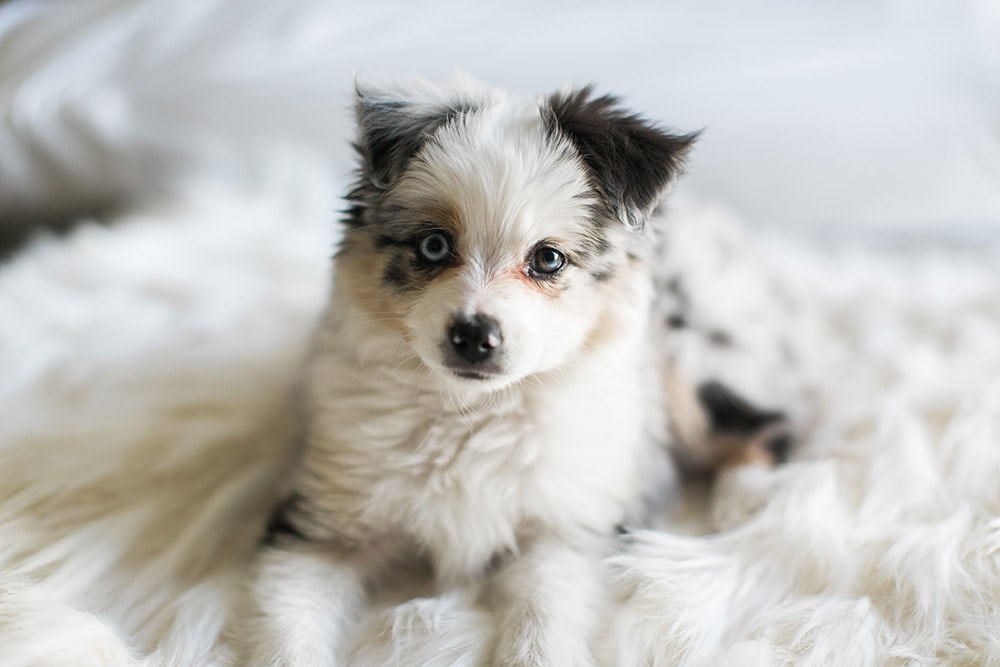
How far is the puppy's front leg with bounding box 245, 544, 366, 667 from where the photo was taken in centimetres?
154

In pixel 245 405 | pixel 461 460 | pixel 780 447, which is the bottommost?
pixel 245 405

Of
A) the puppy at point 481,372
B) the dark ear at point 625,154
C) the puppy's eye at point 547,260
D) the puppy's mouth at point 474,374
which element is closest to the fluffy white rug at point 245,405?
the puppy at point 481,372

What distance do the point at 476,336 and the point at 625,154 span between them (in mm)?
491

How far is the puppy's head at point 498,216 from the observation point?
1556 mm

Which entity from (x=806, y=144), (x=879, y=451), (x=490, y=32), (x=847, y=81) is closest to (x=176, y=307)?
(x=490, y=32)

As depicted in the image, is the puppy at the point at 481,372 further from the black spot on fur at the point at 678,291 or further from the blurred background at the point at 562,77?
the blurred background at the point at 562,77

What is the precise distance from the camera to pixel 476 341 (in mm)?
1498

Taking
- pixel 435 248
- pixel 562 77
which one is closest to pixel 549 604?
pixel 435 248

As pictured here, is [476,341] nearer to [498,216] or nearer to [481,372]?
[481,372]

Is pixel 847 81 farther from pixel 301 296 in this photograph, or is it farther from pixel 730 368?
pixel 301 296

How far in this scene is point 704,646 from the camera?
1557 millimetres

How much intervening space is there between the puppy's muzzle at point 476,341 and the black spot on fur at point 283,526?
624 mm

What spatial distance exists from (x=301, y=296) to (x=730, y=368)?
1433 millimetres

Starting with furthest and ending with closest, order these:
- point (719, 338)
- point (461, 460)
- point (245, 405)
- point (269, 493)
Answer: point (719, 338) < point (245, 405) < point (269, 493) < point (461, 460)
